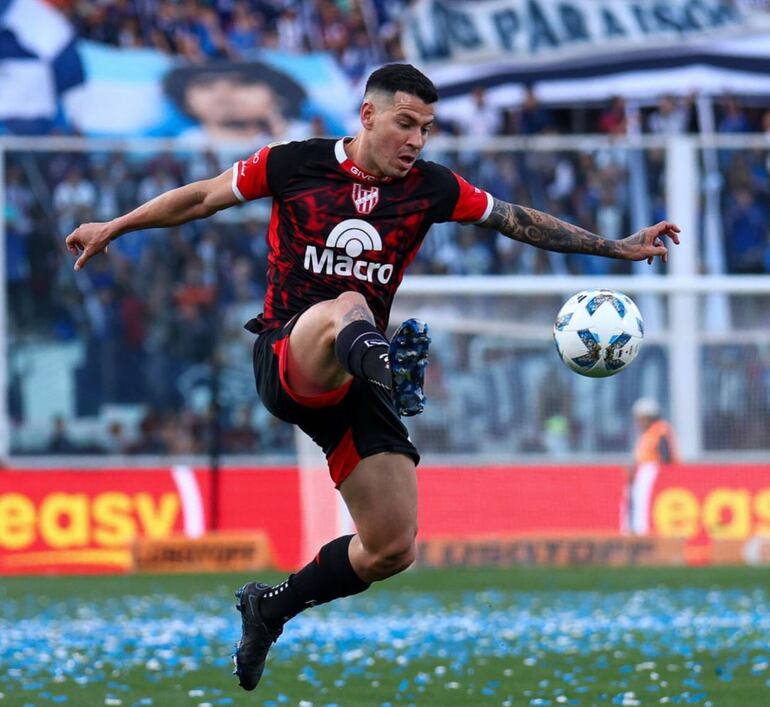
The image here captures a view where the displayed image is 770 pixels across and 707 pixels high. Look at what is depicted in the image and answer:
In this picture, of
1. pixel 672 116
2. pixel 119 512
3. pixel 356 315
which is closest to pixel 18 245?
pixel 119 512

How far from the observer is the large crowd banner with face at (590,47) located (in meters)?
23.3

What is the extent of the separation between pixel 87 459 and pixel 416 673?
1005 cm

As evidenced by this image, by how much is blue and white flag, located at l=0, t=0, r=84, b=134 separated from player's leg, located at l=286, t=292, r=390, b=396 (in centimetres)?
1500

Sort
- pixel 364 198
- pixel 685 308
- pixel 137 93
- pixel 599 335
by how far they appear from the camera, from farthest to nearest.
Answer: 1. pixel 137 93
2. pixel 685 308
3. pixel 599 335
4. pixel 364 198

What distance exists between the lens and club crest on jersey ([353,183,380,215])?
290 inches

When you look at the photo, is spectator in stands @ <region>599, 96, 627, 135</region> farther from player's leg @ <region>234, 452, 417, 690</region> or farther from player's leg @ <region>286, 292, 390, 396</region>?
player's leg @ <region>286, 292, 390, 396</region>

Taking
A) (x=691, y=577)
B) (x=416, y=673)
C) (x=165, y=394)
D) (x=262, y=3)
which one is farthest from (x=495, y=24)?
(x=416, y=673)

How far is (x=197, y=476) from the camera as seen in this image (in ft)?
58.3

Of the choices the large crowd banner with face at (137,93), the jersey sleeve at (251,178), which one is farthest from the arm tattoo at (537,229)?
the large crowd banner with face at (137,93)

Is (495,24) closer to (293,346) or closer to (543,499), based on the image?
(543,499)

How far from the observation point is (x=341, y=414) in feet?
24.0

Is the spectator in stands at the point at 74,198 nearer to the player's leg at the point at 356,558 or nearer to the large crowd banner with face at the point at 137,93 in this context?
the large crowd banner with face at the point at 137,93

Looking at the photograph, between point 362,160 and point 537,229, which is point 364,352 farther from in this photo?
point 537,229

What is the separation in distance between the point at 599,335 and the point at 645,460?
10258mm
